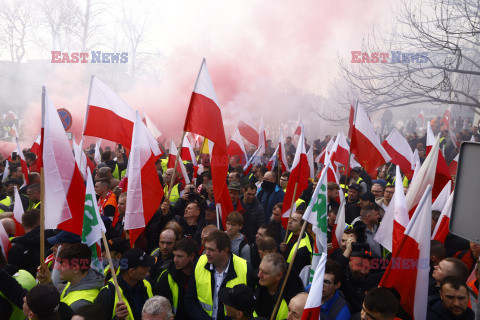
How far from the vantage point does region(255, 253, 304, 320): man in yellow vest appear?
12.7 feet

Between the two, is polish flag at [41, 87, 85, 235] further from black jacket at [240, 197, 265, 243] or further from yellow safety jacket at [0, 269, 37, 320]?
black jacket at [240, 197, 265, 243]

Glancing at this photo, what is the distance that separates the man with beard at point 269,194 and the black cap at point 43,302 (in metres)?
4.91

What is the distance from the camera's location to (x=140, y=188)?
5.04 m

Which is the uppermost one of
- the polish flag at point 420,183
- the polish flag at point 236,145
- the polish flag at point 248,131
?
the polish flag at point 248,131

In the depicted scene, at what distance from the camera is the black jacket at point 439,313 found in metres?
3.54

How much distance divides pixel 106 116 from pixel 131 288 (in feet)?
10.3

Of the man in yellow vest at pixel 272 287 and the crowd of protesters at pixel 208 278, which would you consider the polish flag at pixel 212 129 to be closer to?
the crowd of protesters at pixel 208 278

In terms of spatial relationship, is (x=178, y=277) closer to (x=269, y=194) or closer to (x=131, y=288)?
(x=131, y=288)

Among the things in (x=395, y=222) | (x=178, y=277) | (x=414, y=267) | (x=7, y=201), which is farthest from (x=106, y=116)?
(x=414, y=267)

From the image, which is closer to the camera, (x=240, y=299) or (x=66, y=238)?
(x=240, y=299)

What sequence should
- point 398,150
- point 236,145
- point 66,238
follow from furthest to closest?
point 236,145 < point 398,150 < point 66,238

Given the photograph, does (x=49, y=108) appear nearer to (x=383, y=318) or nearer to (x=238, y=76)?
(x=383, y=318)

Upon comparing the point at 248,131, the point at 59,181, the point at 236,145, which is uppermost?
the point at 248,131

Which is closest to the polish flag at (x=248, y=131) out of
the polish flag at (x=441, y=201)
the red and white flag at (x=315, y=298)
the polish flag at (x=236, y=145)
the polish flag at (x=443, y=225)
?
the polish flag at (x=236, y=145)
